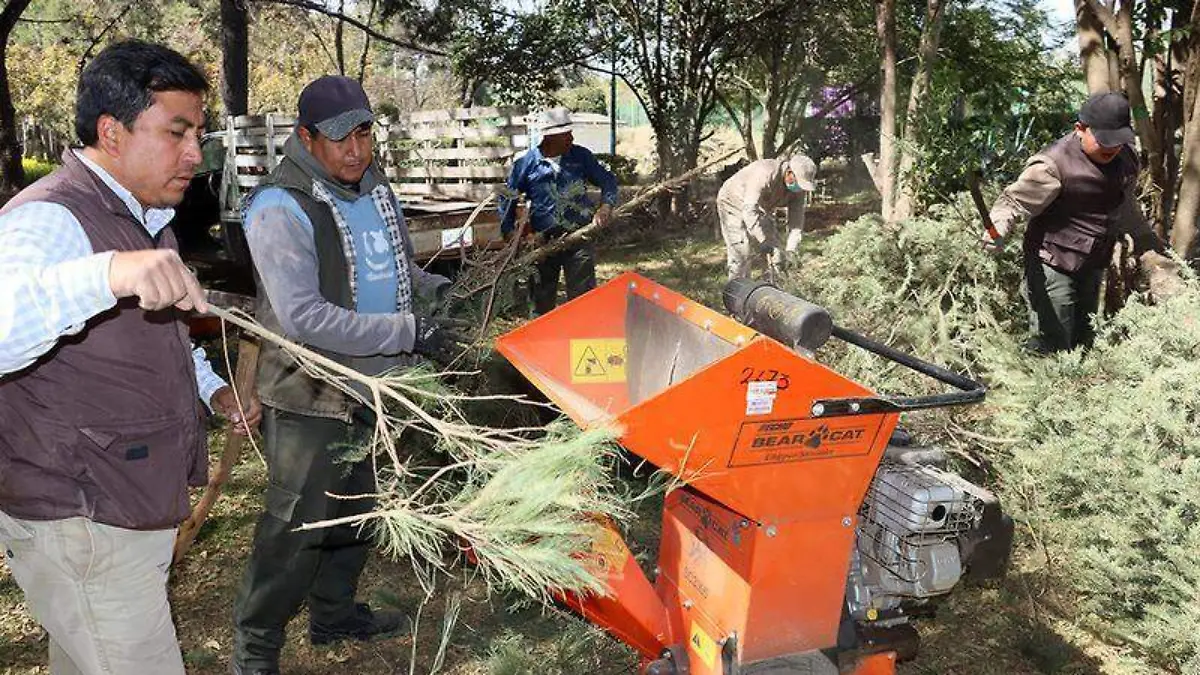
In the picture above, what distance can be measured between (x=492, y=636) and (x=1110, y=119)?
386 cm

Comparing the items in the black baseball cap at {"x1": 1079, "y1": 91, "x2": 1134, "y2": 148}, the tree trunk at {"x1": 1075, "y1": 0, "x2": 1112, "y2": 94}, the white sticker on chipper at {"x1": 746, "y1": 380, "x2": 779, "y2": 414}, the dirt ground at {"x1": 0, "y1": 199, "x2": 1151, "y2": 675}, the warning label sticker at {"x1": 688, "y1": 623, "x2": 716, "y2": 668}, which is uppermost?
the tree trunk at {"x1": 1075, "y1": 0, "x2": 1112, "y2": 94}

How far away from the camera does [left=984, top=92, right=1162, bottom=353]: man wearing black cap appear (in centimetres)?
482

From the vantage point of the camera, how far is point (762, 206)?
747 centimetres

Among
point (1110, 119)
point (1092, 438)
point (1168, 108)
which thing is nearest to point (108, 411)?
point (1092, 438)

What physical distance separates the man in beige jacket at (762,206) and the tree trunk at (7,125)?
650 centimetres

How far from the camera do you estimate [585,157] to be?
6914 mm

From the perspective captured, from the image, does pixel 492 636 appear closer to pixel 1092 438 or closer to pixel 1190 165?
pixel 1092 438

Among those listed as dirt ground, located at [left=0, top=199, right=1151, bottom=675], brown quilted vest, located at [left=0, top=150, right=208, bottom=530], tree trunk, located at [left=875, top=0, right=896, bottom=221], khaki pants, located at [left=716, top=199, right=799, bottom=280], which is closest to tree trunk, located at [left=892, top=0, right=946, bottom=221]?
tree trunk, located at [left=875, top=0, right=896, bottom=221]

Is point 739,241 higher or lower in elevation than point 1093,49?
lower

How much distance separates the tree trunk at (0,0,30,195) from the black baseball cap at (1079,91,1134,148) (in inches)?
342

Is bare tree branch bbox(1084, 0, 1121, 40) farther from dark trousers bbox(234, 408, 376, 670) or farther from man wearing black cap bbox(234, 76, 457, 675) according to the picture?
dark trousers bbox(234, 408, 376, 670)

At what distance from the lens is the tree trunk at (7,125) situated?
28.6 feet

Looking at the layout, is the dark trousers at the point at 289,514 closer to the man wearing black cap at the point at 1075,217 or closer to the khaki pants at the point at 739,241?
the man wearing black cap at the point at 1075,217

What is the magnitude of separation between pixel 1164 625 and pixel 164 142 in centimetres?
343
